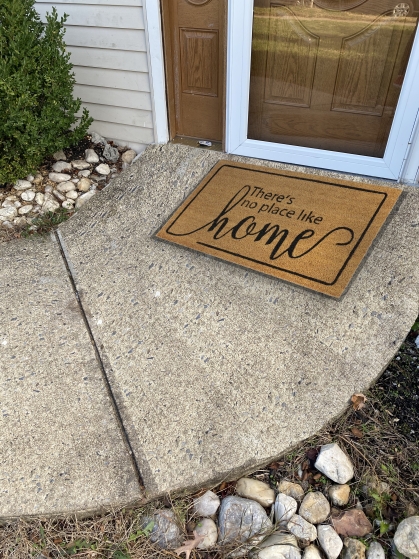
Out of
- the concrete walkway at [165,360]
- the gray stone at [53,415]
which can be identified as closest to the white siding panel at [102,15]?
the concrete walkway at [165,360]

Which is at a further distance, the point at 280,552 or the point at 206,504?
the point at 206,504

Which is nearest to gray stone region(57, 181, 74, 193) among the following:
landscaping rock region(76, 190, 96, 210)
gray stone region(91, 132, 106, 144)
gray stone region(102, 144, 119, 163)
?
landscaping rock region(76, 190, 96, 210)

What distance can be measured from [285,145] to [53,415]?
6.53ft

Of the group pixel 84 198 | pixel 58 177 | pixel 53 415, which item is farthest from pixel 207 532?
pixel 58 177

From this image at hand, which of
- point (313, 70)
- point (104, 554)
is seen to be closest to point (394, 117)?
point (313, 70)

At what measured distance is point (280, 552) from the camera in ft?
4.17

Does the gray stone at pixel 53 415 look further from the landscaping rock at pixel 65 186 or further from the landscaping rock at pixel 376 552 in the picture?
the landscaping rock at pixel 65 186

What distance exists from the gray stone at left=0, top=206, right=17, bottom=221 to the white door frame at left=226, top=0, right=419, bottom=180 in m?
1.38

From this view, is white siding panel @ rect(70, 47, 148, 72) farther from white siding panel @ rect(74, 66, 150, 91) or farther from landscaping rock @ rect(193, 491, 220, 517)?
landscaping rock @ rect(193, 491, 220, 517)

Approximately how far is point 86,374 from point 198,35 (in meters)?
2.08

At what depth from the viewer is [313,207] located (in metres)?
2.28

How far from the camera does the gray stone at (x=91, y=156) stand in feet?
9.84

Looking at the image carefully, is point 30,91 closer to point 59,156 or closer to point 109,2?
point 59,156

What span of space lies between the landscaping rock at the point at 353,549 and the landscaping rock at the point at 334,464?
0.18 m
